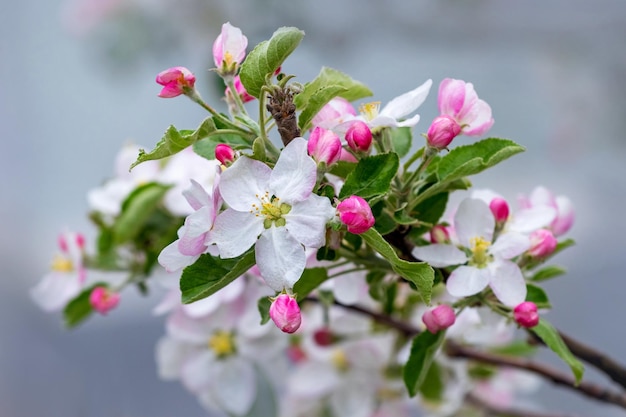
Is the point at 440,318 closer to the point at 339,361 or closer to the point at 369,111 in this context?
the point at 369,111

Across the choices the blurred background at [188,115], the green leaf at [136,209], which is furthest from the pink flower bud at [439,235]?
the blurred background at [188,115]

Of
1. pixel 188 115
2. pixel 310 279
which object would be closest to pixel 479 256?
pixel 310 279

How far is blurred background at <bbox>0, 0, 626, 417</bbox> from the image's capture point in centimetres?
201

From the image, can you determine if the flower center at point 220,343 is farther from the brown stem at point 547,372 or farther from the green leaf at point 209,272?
the green leaf at point 209,272

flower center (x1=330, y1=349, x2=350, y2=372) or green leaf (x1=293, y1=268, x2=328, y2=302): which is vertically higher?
green leaf (x1=293, y1=268, x2=328, y2=302)

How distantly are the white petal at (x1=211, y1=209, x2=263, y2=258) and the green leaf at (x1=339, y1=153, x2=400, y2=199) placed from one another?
5cm

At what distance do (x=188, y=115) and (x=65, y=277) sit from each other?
4.18 ft

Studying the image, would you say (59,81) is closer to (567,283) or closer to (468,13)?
(468,13)

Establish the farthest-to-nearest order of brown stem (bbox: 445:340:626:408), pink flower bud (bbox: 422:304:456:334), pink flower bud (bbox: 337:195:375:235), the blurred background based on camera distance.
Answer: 1. the blurred background
2. brown stem (bbox: 445:340:626:408)
3. pink flower bud (bbox: 422:304:456:334)
4. pink flower bud (bbox: 337:195:375:235)

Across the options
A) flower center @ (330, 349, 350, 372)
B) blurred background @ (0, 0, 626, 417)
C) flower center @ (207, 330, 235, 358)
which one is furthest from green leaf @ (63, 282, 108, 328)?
blurred background @ (0, 0, 626, 417)

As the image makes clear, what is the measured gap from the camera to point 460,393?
821mm

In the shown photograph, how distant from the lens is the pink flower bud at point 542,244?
0.51 m

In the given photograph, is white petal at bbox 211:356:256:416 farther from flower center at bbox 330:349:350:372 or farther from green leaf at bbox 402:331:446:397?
green leaf at bbox 402:331:446:397

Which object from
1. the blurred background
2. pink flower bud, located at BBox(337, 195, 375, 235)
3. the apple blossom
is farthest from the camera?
the blurred background
